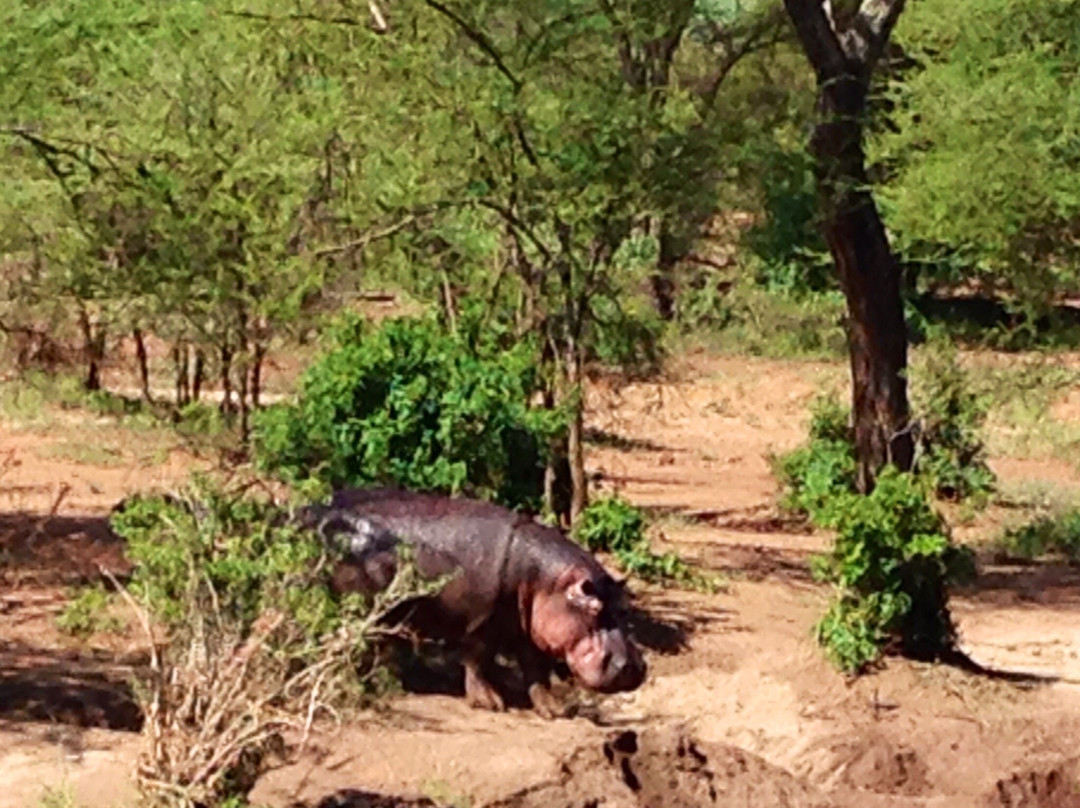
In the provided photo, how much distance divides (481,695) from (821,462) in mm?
8101

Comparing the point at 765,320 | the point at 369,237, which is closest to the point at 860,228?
the point at 369,237

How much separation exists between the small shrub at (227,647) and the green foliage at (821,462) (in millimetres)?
8257

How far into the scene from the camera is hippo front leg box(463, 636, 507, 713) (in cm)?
1073

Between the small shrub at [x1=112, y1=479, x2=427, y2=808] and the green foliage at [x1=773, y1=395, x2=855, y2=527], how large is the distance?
8257mm

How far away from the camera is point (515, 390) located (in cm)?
1307

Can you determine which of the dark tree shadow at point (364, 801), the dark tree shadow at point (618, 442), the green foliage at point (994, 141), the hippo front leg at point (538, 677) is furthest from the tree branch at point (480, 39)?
the dark tree shadow at point (618, 442)

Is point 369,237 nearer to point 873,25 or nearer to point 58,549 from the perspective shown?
point 58,549

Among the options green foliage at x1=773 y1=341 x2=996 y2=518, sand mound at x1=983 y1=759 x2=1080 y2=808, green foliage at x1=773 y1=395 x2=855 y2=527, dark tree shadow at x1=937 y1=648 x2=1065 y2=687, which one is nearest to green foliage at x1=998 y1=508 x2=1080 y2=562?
green foliage at x1=773 y1=341 x2=996 y2=518

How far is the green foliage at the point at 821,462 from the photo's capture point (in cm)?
1788

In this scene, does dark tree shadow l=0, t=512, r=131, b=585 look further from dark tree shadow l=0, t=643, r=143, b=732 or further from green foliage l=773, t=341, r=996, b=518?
green foliage l=773, t=341, r=996, b=518

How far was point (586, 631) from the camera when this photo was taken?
10.6 metres

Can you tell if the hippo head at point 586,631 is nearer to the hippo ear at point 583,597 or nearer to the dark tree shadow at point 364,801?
the hippo ear at point 583,597

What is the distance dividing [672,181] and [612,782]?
5343 millimetres

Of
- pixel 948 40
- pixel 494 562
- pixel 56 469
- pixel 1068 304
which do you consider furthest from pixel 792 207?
pixel 494 562
